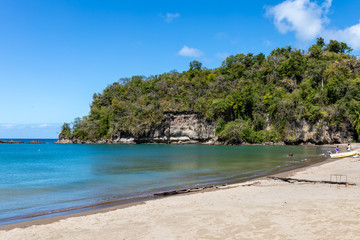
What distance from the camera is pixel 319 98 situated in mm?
57219

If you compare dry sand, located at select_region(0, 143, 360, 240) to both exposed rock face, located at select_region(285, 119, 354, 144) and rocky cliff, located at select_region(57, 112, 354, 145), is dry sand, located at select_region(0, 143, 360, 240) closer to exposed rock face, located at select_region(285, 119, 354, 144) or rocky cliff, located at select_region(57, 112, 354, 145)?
exposed rock face, located at select_region(285, 119, 354, 144)

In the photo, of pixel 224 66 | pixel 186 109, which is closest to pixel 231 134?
pixel 186 109

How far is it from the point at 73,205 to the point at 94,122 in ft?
269

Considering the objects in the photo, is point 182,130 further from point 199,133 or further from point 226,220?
point 226,220

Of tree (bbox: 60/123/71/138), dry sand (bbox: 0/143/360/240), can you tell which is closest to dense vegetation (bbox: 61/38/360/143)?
tree (bbox: 60/123/71/138)

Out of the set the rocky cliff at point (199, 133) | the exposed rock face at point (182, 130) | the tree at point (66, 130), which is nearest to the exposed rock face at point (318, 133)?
the rocky cliff at point (199, 133)

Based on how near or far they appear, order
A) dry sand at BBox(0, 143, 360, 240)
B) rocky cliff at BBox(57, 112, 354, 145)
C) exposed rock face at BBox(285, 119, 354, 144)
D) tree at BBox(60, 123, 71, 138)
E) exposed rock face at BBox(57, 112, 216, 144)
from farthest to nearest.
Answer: tree at BBox(60, 123, 71, 138) < exposed rock face at BBox(57, 112, 216, 144) < rocky cliff at BBox(57, 112, 354, 145) < exposed rock face at BBox(285, 119, 354, 144) < dry sand at BBox(0, 143, 360, 240)

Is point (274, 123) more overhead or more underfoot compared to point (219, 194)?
more overhead

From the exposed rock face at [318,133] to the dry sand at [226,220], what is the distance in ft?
161

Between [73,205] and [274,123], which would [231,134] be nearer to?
[274,123]

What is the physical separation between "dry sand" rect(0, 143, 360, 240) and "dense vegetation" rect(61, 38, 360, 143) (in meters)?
49.3

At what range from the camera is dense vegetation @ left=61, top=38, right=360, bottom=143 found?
56750 mm

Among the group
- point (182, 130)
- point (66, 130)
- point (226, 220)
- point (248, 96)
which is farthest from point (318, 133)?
point (66, 130)

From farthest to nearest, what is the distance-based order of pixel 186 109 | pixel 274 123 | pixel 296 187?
pixel 186 109
pixel 274 123
pixel 296 187
